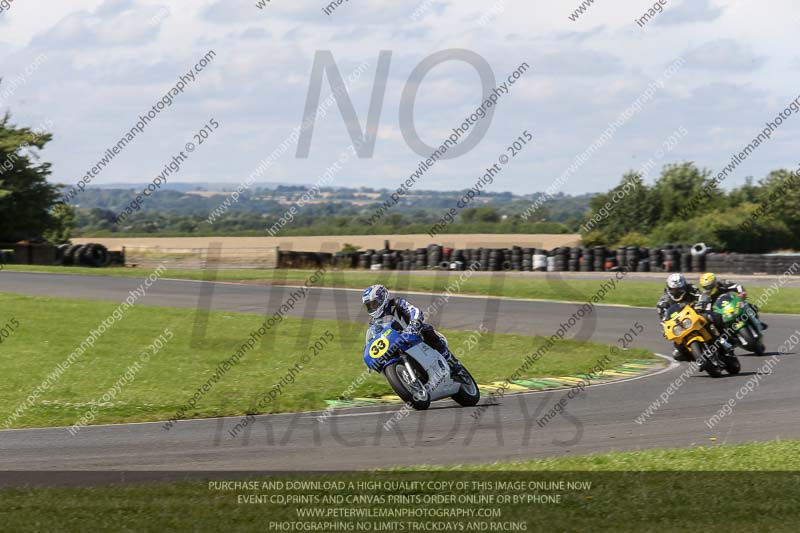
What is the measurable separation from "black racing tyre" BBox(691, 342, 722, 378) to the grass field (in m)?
6.52

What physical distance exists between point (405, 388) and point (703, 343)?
18.6 ft

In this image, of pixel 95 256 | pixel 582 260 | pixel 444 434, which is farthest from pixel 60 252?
pixel 444 434

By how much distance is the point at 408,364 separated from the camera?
40.8 ft

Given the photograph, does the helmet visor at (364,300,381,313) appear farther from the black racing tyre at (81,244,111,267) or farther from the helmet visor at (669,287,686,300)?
the black racing tyre at (81,244,111,267)

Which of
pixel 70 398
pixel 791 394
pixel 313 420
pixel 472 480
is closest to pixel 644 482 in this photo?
pixel 472 480

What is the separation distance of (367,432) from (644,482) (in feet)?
13.6

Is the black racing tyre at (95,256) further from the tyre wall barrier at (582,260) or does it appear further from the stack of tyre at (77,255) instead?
the tyre wall barrier at (582,260)

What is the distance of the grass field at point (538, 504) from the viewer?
6727 millimetres

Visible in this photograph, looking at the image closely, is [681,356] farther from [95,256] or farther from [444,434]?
[95,256]

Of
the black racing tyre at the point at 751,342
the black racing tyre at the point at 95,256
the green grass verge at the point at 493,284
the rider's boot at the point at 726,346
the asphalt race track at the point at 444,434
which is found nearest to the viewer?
the asphalt race track at the point at 444,434

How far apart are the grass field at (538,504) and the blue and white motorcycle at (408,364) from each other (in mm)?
3592

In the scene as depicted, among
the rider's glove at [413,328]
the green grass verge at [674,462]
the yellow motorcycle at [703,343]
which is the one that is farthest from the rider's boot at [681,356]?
the green grass verge at [674,462]

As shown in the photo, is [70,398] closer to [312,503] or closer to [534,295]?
[312,503]

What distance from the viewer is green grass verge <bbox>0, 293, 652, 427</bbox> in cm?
1414
